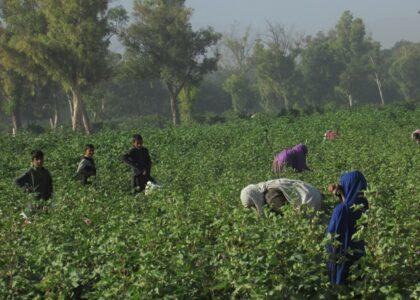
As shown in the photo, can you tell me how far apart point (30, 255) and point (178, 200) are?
2024mm

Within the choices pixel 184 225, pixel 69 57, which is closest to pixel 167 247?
pixel 184 225

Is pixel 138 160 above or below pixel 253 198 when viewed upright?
above

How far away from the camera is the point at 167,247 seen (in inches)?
214

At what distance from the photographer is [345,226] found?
5512 mm

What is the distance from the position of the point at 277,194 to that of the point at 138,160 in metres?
4.34

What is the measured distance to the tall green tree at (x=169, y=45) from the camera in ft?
154

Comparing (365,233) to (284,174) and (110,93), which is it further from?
(110,93)

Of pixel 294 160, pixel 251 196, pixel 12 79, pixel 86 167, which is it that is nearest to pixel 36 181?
pixel 86 167

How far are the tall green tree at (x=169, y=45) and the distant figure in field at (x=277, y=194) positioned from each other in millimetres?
39376

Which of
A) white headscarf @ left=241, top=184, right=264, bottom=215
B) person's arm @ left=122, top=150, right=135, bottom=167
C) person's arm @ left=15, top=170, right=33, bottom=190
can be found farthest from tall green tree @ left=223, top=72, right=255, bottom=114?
white headscarf @ left=241, top=184, right=264, bottom=215

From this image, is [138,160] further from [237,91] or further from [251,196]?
[237,91]

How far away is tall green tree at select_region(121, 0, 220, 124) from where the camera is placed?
46.8m

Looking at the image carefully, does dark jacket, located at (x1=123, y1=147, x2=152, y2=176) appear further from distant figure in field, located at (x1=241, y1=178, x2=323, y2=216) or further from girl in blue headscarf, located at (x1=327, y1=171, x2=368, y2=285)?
girl in blue headscarf, located at (x1=327, y1=171, x2=368, y2=285)

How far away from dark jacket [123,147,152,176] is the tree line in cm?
2604
